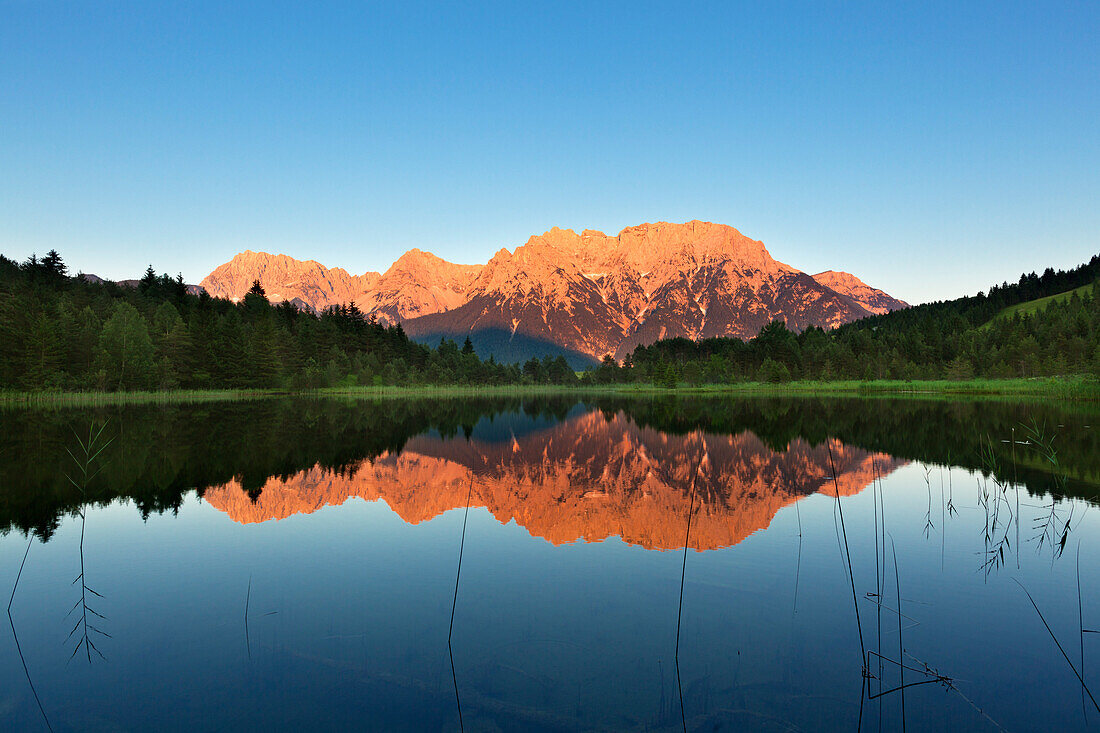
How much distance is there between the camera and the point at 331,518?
19406mm

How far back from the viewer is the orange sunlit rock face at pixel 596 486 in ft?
62.0

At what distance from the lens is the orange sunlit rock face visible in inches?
744

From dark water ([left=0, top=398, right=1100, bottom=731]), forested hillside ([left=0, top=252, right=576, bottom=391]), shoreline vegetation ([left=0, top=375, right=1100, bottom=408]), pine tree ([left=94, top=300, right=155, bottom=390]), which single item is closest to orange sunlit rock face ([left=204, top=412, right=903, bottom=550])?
dark water ([left=0, top=398, right=1100, bottom=731])

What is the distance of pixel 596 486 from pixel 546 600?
44.6 ft

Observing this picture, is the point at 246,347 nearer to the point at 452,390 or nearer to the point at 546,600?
the point at 452,390

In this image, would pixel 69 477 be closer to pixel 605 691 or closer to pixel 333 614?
pixel 333 614

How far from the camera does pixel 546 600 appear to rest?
12.2m

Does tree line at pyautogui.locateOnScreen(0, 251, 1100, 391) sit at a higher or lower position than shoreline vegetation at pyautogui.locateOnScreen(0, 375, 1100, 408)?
higher

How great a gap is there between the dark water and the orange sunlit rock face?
22cm

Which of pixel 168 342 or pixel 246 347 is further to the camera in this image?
pixel 246 347

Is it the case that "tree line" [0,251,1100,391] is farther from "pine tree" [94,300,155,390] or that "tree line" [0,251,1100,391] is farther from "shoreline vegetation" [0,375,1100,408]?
"shoreline vegetation" [0,375,1100,408]

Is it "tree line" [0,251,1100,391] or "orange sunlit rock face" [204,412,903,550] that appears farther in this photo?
"tree line" [0,251,1100,391]


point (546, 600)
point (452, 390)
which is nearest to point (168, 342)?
point (452, 390)

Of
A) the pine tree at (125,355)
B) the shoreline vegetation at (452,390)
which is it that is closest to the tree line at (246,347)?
the pine tree at (125,355)
